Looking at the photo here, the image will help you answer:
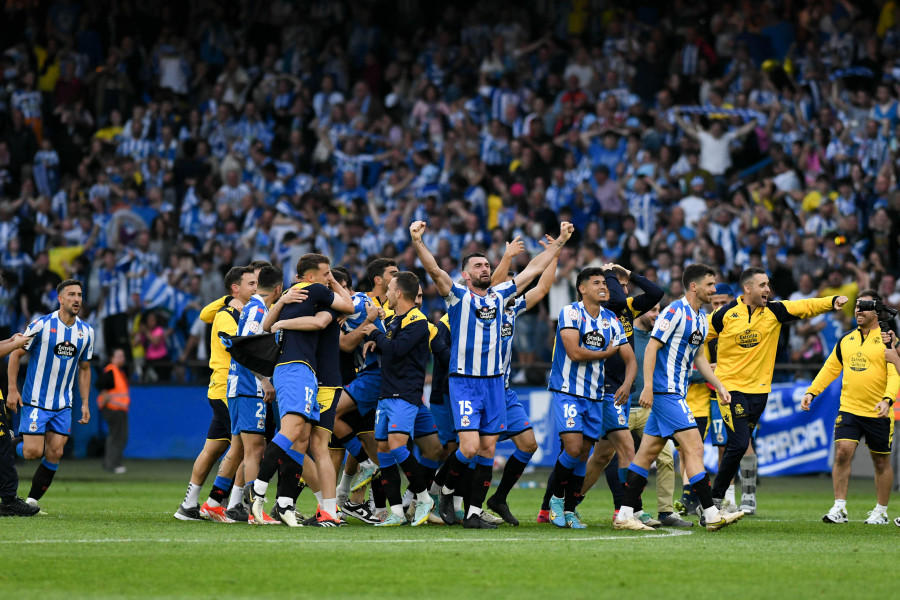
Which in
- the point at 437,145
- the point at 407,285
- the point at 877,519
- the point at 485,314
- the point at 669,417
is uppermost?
the point at 437,145

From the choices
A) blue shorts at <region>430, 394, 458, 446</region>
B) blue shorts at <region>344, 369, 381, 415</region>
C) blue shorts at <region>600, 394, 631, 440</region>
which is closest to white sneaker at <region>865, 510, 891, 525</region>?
blue shorts at <region>600, 394, 631, 440</region>

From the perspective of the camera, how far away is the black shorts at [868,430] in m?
12.6

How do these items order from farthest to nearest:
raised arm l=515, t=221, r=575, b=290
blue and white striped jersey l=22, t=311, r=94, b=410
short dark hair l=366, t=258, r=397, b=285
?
blue and white striped jersey l=22, t=311, r=94, b=410 < short dark hair l=366, t=258, r=397, b=285 < raised arm l=515, t=221, r=575, b=290

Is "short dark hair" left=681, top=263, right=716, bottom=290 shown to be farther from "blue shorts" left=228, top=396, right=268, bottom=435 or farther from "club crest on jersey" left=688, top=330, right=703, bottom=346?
"blue shorts" left=228, top=396, right=268, bottom=435

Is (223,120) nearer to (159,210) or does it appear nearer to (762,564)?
(159,210)

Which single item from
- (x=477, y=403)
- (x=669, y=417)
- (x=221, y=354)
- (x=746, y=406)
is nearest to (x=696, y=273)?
(x=669, y=417)

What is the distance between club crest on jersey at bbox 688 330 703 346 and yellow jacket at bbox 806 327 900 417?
92.0 inches

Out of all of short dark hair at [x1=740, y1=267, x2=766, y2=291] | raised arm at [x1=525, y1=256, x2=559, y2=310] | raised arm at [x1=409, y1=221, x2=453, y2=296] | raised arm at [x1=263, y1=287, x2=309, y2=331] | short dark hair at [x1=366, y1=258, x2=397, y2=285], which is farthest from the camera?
short dark hair at [x1=740, y1=267, x2=766, y2=291]

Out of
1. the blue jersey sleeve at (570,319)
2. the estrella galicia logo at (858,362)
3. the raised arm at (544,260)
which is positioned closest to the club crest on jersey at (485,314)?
the raised arm at (544,260)

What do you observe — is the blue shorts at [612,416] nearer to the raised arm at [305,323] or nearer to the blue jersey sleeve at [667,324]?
the blue jersey sleeve at [667,324]

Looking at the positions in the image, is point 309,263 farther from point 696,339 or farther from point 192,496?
point 696,339

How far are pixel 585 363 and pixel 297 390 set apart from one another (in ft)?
8.67

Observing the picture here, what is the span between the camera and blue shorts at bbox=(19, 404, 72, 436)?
41.9 ft

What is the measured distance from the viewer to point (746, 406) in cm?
1256
